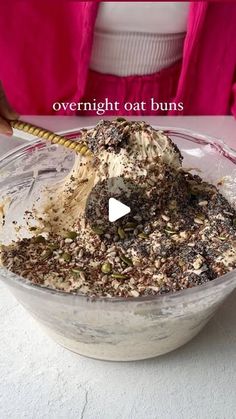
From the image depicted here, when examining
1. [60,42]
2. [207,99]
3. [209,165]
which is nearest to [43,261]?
[209,165]

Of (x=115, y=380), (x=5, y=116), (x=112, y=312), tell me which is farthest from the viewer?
(x=5, y=116)

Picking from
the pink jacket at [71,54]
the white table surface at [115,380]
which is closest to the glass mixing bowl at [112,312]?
the white table surface at [115,380]

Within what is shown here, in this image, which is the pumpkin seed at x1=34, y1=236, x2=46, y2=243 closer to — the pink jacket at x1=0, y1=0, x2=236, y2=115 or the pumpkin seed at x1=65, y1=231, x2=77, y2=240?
the pumpkin seed at x1=65, y1=231, x2=77, y2=240

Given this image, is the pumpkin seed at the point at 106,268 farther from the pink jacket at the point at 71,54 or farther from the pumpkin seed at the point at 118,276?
the pink jacket at the point at 71,54

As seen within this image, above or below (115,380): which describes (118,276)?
above

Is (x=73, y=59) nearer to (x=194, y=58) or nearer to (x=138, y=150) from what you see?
(x=194, y=58)

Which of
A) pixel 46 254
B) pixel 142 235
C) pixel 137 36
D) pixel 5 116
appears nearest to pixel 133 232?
pixel 142 235

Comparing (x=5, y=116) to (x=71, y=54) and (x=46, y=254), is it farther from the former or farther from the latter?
(x=71, y=54)
